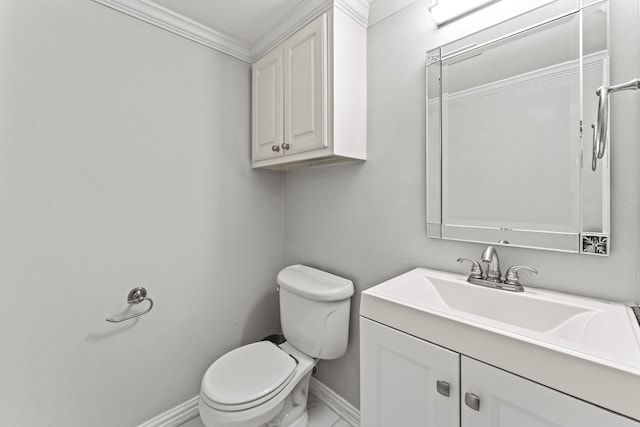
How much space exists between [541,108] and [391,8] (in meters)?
0.82

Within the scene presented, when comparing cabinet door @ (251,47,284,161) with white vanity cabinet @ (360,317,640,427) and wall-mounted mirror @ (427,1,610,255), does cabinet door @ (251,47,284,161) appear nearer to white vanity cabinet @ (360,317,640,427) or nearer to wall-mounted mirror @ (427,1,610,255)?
wall-mounted mirror @ (427,1,610,255)

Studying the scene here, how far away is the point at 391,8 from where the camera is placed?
124 centimetres


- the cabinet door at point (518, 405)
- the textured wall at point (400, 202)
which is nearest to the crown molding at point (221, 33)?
the textured wall at point (400, 202)

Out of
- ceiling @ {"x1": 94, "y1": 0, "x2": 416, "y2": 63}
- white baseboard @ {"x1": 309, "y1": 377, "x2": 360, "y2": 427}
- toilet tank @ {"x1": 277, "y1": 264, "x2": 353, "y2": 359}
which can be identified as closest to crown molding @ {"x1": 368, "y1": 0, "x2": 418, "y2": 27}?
ceiling @ {"x1": 94, "y1": 0, "x2": 416, "y2": 63}

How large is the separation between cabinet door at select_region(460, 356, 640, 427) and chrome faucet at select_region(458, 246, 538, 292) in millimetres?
360

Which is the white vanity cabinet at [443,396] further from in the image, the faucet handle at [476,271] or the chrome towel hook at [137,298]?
the chrome towel hook at [137,298]

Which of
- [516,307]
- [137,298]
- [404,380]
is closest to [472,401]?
[404,380]

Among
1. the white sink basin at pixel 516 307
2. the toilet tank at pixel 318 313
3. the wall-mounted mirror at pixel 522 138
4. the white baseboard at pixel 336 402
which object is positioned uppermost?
the wall-mounted mirror at pixel 522 138

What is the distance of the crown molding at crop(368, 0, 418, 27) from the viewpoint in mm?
1207

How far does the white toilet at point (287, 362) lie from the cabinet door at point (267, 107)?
761 mm

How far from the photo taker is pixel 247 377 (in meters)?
1.20

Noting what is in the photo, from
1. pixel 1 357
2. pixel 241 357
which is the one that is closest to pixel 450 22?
pixel 241 357

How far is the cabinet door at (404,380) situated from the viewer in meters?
0.70

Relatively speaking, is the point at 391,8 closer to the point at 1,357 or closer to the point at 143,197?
the point at 143,197
